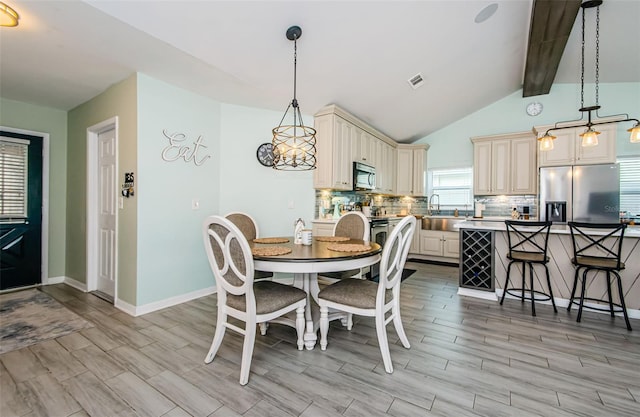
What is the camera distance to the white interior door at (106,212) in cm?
330

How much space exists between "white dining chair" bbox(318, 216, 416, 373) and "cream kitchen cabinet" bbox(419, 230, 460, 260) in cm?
370

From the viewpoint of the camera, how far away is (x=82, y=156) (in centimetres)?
376

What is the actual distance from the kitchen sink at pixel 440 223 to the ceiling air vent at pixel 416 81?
2.67 m

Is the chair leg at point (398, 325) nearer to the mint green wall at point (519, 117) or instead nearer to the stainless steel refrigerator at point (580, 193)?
the stainless steel refrigerator at point (580, 193)

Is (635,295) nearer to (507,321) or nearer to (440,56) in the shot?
(507,321)

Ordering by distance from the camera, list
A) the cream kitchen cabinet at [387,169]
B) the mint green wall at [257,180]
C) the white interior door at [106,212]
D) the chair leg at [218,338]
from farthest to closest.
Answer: the cream kitchen cabinet at [387,169]
the mint green wall at [257,180]
the white interior door at [106,212]
the chair leg at [218,338]

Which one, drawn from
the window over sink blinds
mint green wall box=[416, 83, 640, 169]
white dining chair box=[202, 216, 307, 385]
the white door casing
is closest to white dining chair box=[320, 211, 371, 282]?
white dining chair box=[202, 216, 307, 385]

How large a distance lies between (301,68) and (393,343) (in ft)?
9.77

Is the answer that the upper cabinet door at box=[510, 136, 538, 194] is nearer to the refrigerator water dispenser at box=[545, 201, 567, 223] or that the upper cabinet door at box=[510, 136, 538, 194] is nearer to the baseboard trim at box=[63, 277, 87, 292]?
the refrigerator water dispenser at box=[545, 201, 567, 223]

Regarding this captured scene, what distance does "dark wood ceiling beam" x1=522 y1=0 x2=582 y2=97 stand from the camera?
8.84ft

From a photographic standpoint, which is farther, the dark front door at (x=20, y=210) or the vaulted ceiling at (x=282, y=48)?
the dark front door at (x=20, y=210)

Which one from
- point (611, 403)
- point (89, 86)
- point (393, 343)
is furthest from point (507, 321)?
point (89, 86)

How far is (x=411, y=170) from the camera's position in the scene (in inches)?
244

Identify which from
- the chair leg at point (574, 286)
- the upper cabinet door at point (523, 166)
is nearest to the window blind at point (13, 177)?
the chair leg at point (574, 286)
